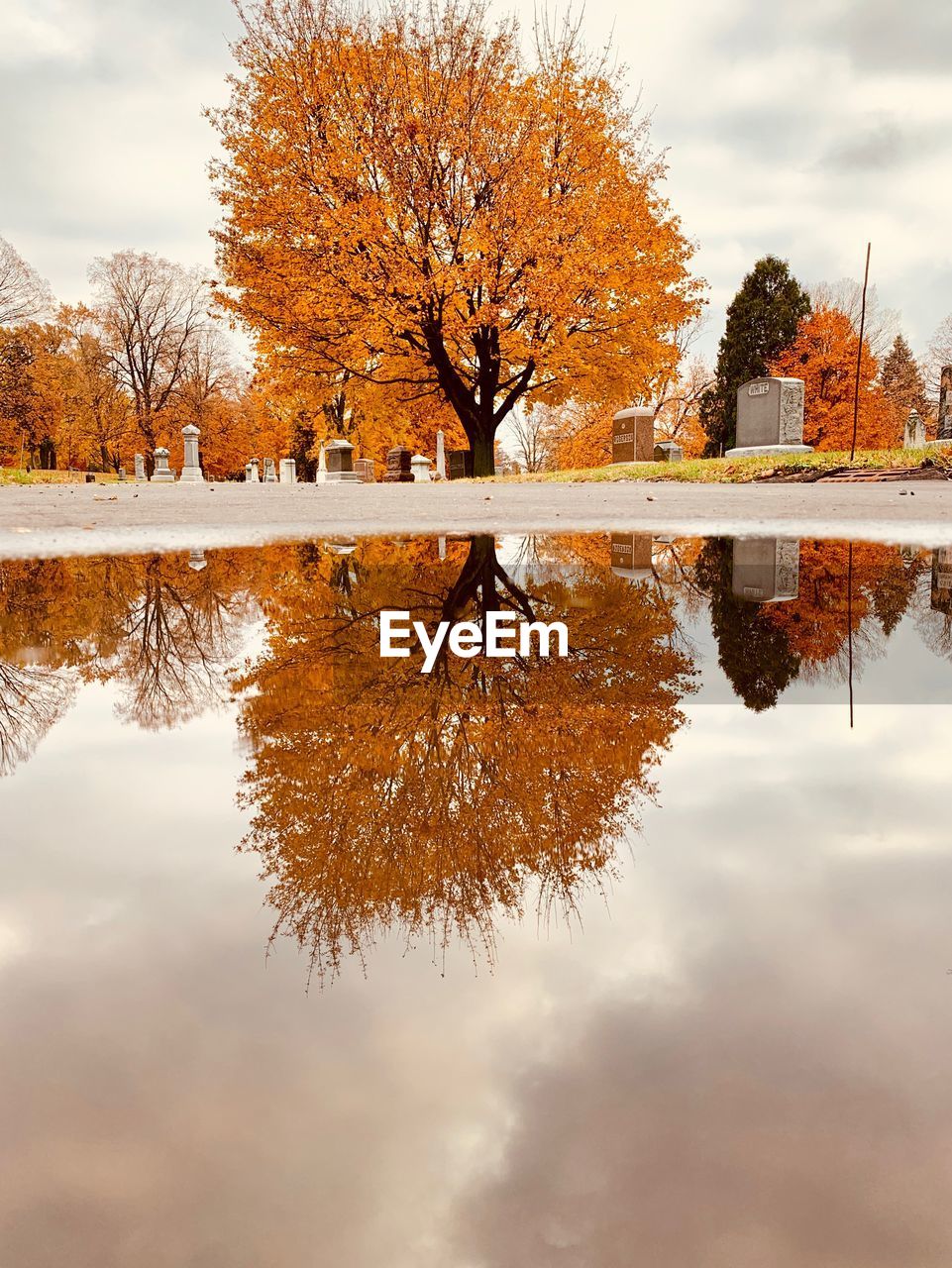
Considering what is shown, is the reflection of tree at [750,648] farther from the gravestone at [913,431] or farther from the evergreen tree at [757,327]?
the evergreen tree at [757,327]

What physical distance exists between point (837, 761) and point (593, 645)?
1.29m

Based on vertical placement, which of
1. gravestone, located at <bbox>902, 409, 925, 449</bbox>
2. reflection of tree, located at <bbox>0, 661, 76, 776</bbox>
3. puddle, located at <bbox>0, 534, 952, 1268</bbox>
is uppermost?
gravestone, located at <bbox>902, 409, 925, 449</bbox>

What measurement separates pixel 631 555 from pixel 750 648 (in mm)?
2722

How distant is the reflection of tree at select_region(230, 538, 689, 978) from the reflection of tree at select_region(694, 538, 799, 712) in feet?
0.62

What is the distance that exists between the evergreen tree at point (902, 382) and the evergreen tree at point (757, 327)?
14.9m

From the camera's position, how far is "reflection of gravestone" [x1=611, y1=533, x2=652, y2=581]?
201 inches

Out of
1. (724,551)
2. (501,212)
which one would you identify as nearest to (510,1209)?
(724,551)

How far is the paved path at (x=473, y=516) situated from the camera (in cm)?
700

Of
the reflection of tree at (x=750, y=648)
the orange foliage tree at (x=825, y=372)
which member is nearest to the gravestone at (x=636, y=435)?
the orange foliage tree at (x=825, y=372)

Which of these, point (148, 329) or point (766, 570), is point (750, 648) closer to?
point (766, 570)

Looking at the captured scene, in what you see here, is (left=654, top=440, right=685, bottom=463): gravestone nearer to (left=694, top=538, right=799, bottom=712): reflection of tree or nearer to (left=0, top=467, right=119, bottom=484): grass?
(left=0, top=467, right=119, bottom=484): grass

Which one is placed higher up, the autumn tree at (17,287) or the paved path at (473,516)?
the autumn tree at (17,287)

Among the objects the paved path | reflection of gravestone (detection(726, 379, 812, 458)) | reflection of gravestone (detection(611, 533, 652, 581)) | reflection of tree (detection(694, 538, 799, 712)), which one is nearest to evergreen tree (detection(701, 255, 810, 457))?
reflection of gravestone (detection(726, 379, 812, 458))

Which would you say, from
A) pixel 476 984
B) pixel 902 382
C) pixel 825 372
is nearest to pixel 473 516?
pixel 476 984
